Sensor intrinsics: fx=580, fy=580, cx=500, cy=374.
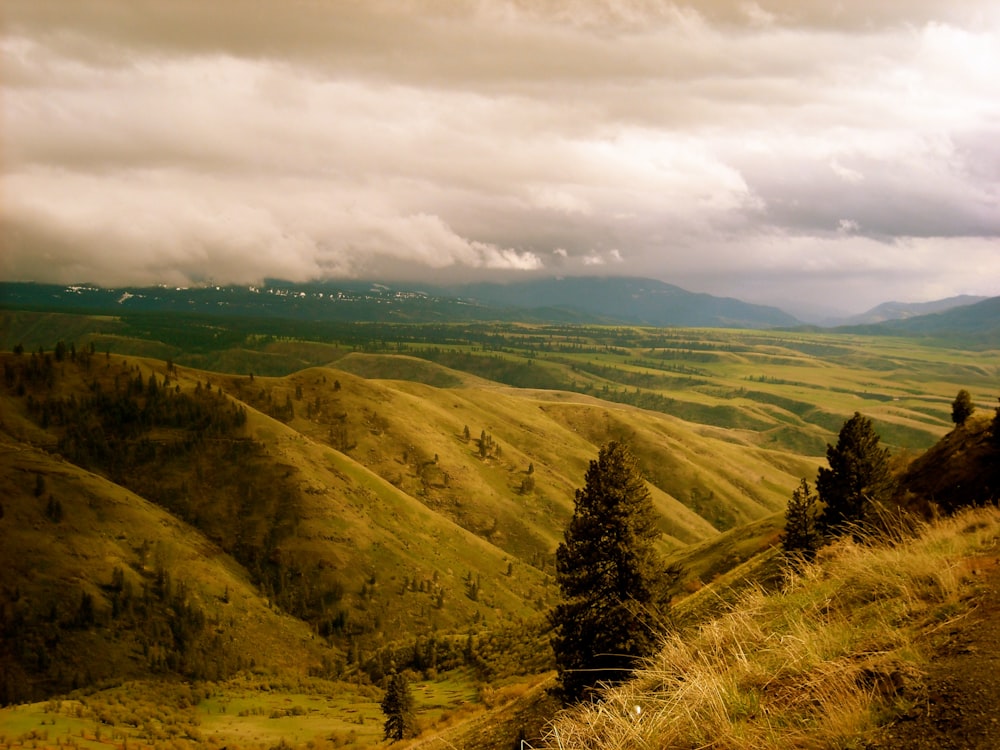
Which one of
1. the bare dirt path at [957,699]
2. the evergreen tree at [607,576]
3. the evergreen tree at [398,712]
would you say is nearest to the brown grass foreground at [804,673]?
the bare dirt path at [957,699]

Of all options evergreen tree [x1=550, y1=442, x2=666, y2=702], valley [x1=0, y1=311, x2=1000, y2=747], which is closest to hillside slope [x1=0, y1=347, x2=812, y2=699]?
valley [x1=0, y1=311, x2=1000, y2=747]

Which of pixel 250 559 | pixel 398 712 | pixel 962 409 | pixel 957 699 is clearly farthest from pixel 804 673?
pixel 250 559

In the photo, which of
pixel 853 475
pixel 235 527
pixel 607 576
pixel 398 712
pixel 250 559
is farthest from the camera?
pixel 235 527

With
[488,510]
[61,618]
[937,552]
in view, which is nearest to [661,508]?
[488,510]

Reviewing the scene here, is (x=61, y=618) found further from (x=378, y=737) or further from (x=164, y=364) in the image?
(x=164, y=364)

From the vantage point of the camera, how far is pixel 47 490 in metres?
110

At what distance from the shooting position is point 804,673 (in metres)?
6.45

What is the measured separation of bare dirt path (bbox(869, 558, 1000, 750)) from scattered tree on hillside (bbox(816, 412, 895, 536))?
1315 inches

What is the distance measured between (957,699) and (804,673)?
1.45 metres

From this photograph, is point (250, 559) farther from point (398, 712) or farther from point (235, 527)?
point (398, 712)

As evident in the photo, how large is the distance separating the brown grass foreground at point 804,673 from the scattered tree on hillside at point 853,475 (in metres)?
30.3

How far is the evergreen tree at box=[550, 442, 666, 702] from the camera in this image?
22875 millimetres

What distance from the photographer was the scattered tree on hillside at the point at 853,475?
36.6 meters

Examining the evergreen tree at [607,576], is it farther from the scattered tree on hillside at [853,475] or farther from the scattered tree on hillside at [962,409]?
the scattered tree on hillside at [962,409]
